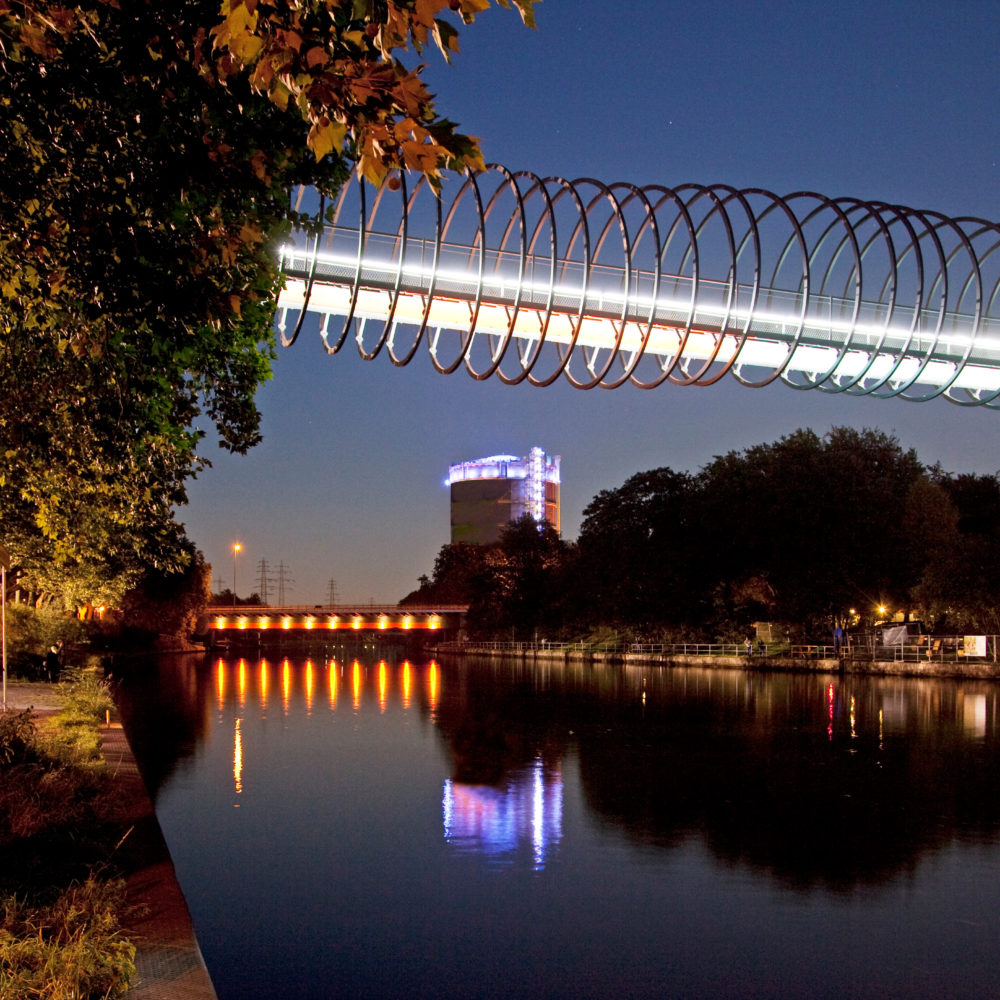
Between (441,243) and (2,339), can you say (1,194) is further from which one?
(441,243)

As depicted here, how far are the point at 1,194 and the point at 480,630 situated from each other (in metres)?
111

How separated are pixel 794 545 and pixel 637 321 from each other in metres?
42.5

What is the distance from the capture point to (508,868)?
12594 millimetres

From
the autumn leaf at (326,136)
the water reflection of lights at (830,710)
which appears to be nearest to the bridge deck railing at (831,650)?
the water reflection of lights at (830,710)

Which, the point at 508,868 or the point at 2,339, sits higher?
the point at 2,339

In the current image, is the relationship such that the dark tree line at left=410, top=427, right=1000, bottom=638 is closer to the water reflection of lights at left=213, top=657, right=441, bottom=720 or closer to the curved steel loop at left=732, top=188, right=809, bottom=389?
the water reflection of lights at left=213, top=657, right=441, bottom=720

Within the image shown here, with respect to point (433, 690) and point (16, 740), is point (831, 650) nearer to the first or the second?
point (433, 690)

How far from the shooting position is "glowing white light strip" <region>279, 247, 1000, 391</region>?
21684mm

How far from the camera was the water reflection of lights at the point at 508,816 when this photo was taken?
44.4ft

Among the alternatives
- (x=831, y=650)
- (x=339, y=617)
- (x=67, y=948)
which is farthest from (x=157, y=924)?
(x=339, y=617)

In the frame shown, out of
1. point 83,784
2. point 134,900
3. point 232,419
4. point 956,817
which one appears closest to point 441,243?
point 232,419

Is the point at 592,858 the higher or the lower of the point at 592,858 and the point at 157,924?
the lower

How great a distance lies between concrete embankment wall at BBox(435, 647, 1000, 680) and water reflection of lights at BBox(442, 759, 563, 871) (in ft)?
105

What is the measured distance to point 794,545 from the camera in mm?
63406
